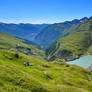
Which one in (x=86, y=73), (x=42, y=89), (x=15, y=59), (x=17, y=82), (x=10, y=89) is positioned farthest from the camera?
(x=86, y=73)

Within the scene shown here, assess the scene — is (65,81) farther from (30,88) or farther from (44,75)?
(30,88)

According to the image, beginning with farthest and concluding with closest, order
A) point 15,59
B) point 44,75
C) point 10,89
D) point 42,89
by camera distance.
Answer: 1. point 15,59
2. point 44,75
3. point 42,89
4. point 10,89

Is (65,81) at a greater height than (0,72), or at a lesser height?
lesser

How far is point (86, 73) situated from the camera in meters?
157

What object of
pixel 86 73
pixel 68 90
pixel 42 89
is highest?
pixel 42 89

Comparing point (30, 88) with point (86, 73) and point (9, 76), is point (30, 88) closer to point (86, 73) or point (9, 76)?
point (9, 76)

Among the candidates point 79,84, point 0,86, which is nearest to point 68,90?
point 79,84

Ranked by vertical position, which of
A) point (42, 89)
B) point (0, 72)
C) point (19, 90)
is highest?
point (0, 72)

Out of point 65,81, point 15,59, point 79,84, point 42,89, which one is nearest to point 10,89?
point 42,89

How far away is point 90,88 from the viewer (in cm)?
10825

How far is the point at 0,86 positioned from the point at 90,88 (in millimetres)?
81622

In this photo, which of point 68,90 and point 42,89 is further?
point 68,90

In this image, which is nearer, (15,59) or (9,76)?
(9,76)

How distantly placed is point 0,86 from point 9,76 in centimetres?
1151
